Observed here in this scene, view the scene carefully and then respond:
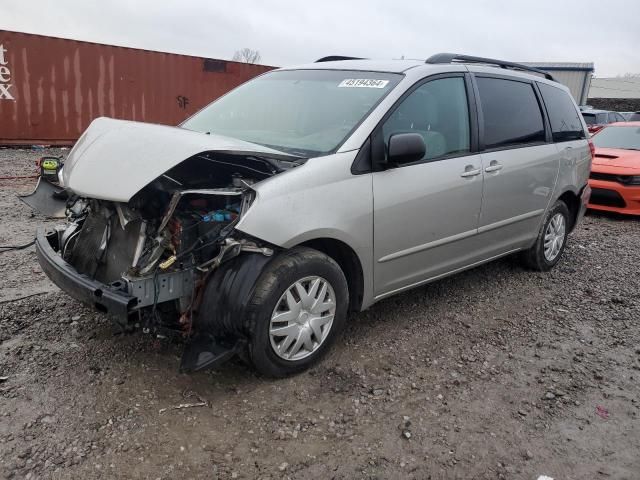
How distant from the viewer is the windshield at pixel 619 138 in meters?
8.65

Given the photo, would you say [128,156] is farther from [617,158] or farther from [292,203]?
[617,158]

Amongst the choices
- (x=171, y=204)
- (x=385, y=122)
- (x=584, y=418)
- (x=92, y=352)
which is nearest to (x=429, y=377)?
(x=584, y=418)

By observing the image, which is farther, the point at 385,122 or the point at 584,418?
the point at 385,122

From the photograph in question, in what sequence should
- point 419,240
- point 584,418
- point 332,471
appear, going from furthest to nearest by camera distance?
point 419,240
point 584,418
point 332,471

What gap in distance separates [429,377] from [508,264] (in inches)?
97.4

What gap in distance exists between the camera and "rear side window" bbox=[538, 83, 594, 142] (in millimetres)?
4715

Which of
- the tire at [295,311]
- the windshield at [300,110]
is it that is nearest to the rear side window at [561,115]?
the windshield at [300,110]

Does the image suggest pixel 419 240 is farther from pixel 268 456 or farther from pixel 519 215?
pixel 268 456

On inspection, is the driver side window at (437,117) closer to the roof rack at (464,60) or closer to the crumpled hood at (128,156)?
the roof rack at (464,60)

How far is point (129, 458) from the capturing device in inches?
92.0

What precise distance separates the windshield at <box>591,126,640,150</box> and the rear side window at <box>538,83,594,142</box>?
165 inches

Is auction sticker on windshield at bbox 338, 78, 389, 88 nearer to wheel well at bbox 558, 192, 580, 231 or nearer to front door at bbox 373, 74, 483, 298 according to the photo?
front door at bbox 373, 74, 483, 298

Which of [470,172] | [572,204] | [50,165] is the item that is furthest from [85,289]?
[572,204]

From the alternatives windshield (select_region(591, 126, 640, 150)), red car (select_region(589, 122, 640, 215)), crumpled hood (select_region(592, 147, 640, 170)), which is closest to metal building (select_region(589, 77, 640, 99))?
windshield (select_region(591, 126, 640, 150))
